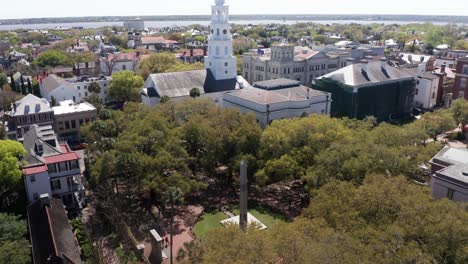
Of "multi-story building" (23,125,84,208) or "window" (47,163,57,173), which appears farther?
"window" (47,163,57,173)

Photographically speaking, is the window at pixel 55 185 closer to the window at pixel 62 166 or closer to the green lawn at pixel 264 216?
the window at pixel 62 166

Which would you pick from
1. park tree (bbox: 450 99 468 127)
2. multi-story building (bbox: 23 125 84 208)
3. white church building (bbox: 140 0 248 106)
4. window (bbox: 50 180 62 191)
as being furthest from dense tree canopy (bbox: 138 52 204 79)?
window (bbox: 50 180 62 191)

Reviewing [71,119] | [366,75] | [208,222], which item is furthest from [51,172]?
[366,75]

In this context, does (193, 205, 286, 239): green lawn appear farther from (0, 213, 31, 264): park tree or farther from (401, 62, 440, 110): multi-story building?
(401, 62, 440, 110): multi-story building

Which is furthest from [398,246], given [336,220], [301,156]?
[301,156]

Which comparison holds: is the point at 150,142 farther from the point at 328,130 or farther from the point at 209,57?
the point at 209,57

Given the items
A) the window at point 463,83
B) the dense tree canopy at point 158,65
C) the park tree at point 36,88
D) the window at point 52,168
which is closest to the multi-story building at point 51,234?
the window at point 52,168
